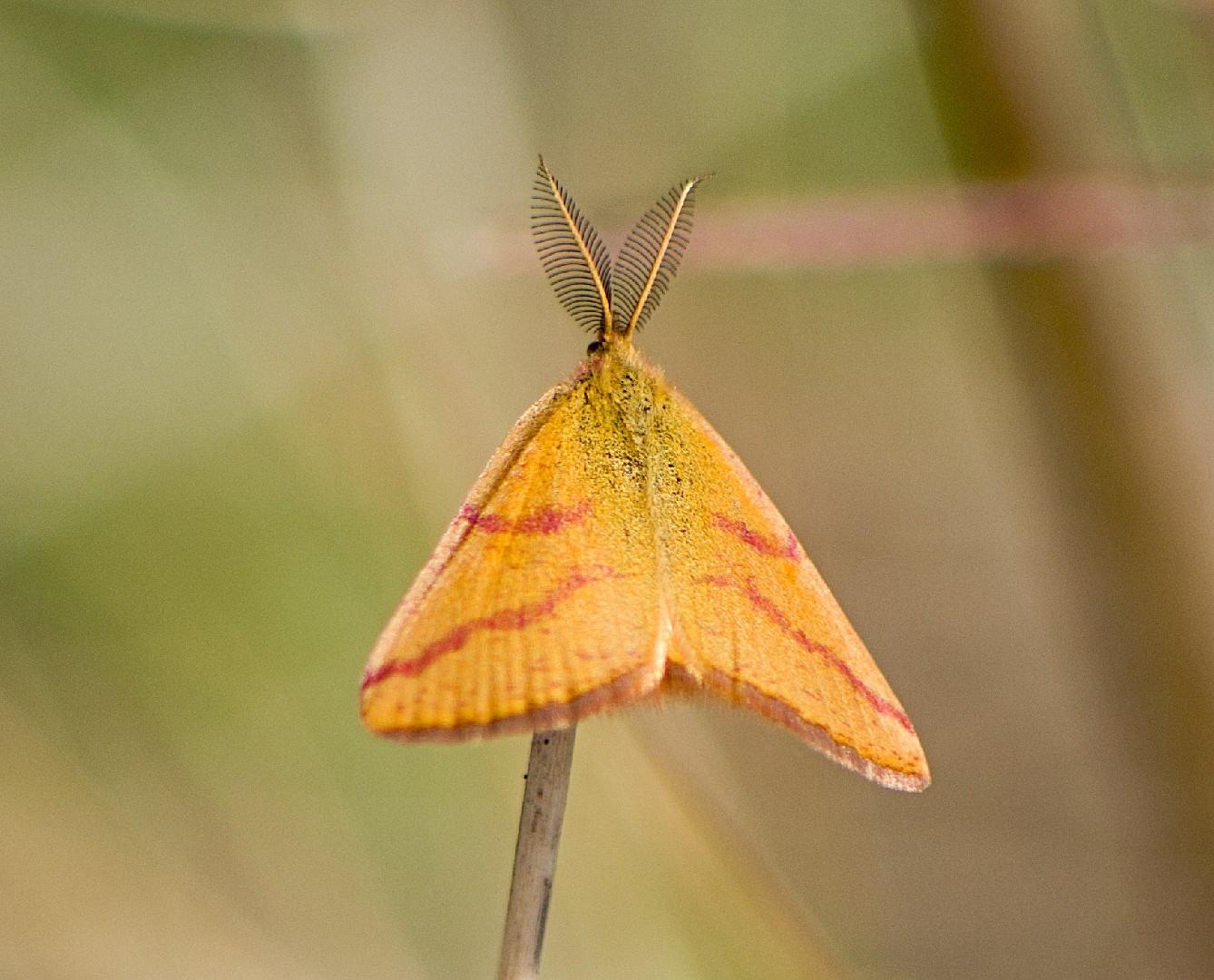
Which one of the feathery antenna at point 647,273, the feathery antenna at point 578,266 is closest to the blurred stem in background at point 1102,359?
the feathery antenna at point 647,273

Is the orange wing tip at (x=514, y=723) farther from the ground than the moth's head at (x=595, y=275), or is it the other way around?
the moth's head at (x=595, y=275)

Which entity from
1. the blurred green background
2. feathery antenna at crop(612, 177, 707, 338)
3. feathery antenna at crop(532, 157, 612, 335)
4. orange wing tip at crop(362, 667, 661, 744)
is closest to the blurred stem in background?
the blurred green background

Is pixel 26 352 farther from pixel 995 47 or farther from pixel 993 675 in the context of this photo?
pixel 993 675

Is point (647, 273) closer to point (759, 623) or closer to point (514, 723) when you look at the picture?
point (759, 623)

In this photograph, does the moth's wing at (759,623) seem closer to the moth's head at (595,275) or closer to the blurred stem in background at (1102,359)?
the moth's head at (595,275)

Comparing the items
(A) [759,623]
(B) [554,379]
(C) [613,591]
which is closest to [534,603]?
(C) [613,591]

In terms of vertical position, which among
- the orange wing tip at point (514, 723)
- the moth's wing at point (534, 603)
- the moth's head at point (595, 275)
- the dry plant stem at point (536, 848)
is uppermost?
the moth's head at point (595, 275)

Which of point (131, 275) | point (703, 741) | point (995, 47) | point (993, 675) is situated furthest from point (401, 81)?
point (993, 675)
